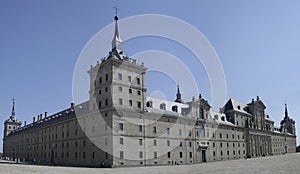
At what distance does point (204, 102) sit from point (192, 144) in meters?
11.7

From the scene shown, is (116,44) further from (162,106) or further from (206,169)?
(206,169)

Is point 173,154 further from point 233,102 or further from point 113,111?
point 233,102

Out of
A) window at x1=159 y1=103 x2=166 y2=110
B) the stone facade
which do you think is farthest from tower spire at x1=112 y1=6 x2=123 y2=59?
window at x1=159 y1=103 x2=166 y2=110

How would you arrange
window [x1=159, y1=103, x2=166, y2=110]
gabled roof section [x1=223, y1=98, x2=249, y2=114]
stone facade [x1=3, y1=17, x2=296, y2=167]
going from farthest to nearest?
gabled roof section [x1=223, y1=98, x2=249, y2=114]
window [x1=159, y1=103, x2=166, y2=110]
stone facade [x1=3, y1=17, x2=296, y2=167]

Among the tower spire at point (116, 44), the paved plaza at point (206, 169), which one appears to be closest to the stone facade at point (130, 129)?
the tower spire at point (116, 44)

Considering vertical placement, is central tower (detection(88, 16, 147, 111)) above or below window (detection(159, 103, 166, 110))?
above

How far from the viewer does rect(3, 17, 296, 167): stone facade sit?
164 ft

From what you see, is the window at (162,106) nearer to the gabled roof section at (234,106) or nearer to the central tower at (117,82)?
the central tower at (117,82)

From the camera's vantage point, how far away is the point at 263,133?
96.4 metres

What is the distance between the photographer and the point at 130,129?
5119 cm

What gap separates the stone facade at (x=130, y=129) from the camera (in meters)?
50.0

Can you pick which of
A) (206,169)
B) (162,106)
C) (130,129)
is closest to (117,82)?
(130,129)

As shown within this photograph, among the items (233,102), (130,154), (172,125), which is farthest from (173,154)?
(233,102)

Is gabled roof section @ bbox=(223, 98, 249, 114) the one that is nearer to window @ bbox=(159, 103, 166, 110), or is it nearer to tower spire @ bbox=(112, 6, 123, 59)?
window @ bbox=(159, 103, 166, 110)
